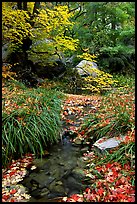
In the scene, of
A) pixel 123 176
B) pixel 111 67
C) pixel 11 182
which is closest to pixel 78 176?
pixel 123 176

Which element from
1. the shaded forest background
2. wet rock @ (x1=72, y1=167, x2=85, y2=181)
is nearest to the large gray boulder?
the shaded forest background

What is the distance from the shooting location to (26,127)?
4543mm

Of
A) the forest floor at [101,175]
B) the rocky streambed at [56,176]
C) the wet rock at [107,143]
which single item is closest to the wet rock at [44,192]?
the rocky streambed at [56,176]

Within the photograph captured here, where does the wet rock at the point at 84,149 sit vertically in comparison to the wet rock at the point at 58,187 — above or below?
above

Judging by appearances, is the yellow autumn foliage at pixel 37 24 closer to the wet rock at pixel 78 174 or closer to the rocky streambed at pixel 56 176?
the rocky streambed at pixel 56 176

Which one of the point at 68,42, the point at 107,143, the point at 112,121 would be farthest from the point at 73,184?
the point at 68,42

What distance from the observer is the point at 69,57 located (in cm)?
1456

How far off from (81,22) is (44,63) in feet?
15.6

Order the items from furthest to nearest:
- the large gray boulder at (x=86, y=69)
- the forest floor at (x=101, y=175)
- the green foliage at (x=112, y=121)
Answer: the large gray boulder at (x=86, y=69) → the green foliage at (x=112, y=121) → the forest floor at (x=101, y=175)

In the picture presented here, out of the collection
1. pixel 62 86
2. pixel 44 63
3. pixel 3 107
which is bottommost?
pixel 3 107

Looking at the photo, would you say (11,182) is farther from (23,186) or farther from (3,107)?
(3,107)

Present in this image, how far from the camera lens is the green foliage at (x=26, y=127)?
4301mm

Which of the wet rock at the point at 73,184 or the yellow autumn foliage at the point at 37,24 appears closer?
the wet rock at the point at 73,184

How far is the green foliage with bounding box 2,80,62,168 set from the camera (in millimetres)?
4301
